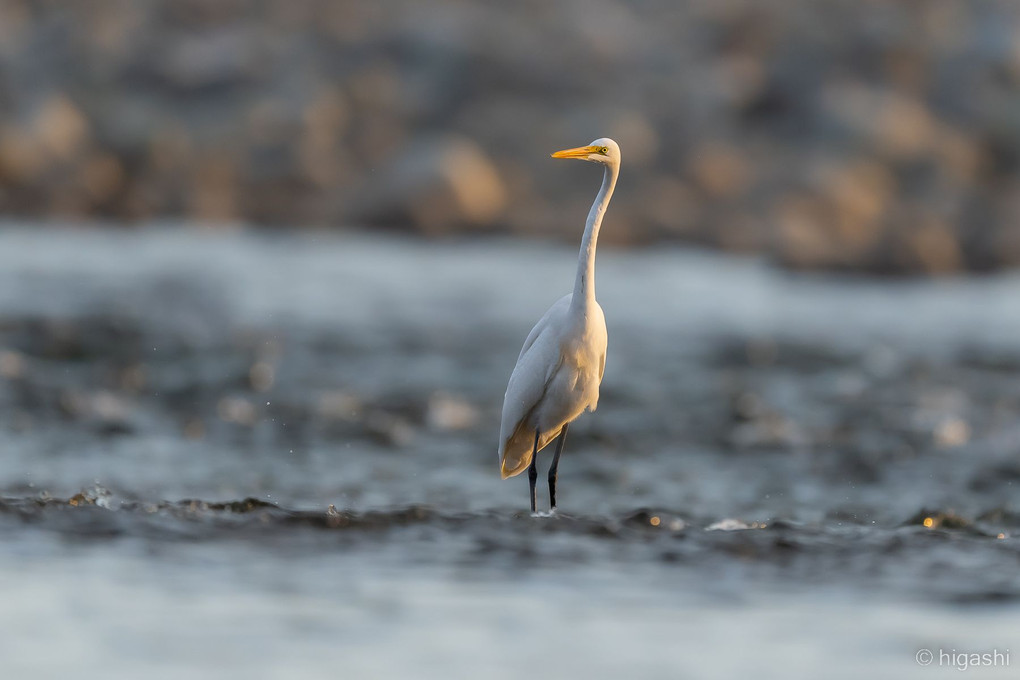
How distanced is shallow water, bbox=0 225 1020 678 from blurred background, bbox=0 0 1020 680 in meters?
0.04

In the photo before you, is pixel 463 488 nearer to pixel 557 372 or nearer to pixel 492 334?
pixel 557 372

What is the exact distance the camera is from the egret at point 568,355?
793 cm

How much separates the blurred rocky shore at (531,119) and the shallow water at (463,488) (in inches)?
346

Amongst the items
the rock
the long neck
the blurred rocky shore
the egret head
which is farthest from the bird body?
the rock

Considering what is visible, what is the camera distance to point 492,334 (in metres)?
19.5

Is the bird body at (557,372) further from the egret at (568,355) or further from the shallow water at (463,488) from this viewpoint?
the shallow water at (463,488)

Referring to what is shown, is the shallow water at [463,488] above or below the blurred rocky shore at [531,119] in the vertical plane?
below

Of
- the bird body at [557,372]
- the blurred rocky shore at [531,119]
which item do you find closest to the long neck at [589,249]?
the bird body at [557,372]

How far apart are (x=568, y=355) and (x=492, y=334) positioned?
37.3 feet

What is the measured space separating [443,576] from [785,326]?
49.8 feet

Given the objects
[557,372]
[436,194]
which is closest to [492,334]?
[557,372]

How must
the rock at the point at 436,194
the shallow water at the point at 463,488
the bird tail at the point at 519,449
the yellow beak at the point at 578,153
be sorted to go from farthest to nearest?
the rock at the point at 436,194
the bird tail at the point at 519,449
the yellow beak at the point at 578,153
the shallow water at the point at 463,488

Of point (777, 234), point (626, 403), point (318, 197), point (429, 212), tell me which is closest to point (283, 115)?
point (318, 197)

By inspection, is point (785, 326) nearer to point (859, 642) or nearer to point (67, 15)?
point (859, 642)
